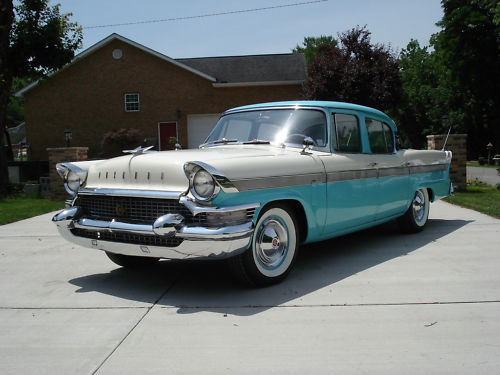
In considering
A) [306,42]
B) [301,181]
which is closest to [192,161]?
[301,181]

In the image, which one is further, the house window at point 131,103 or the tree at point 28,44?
the house window at point 131,103

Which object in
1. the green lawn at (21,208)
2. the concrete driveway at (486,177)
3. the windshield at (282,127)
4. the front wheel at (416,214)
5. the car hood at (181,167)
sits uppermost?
the windshield at (282,127)

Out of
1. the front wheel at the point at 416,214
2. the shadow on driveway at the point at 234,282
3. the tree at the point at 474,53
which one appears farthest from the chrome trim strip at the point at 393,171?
the tree at the point at 474,53

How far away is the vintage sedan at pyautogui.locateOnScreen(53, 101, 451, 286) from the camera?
12.5ft

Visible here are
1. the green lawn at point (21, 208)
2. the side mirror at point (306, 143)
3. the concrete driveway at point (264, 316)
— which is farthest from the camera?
the green lawn at point (21, 208)

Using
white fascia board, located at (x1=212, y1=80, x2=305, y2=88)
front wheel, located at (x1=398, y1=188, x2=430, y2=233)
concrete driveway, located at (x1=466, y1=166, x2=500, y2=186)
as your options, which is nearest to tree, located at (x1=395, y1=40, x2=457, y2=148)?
concrete driveway, located at (x1=466, y1=166, x2=500, y2=186)

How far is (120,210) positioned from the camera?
13.9 ft

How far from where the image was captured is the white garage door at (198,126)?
23.9m

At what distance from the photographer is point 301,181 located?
4496mm

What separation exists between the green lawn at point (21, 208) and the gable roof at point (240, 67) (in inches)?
497

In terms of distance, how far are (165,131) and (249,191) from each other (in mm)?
20650

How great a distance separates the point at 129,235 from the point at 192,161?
0.83 meters

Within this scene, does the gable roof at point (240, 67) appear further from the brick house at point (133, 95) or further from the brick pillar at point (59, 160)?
the brick pillar at point (59, 160)

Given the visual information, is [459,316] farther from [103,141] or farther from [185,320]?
[103,141]
